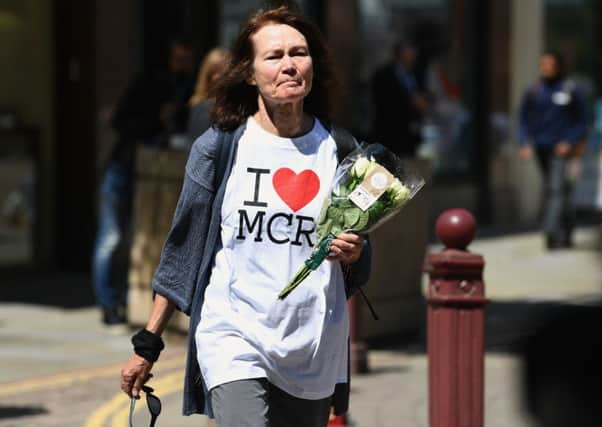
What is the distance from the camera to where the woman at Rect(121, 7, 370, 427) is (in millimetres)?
4297

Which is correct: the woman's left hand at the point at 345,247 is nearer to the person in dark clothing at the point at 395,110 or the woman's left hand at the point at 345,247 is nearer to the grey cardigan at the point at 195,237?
the grey cardigan at the point at 195,237

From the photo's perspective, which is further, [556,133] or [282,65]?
[556,133]

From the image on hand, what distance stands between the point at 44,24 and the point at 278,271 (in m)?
8.61

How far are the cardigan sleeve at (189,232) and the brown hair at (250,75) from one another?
5.1 inches

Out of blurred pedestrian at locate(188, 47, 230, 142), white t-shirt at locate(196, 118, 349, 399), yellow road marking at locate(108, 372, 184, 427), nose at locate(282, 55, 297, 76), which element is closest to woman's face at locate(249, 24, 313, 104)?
nose at locate(282, 55, 297, 76)

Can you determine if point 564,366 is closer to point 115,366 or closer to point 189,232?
point 189,232

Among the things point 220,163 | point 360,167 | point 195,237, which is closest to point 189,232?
point 195,237

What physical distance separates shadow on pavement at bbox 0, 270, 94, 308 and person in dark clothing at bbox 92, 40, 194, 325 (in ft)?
3.50

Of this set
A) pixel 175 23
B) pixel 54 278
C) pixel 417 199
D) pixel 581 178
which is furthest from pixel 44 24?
pixel 581 178

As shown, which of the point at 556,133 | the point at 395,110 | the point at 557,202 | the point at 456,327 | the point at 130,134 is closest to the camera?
the point at 456,327

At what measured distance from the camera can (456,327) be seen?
19.1 ft

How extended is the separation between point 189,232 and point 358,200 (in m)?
0.54

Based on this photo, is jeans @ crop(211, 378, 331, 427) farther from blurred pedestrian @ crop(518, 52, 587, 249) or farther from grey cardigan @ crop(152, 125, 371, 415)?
blurred pedestrian @ crop(518, 52, 587, 249)

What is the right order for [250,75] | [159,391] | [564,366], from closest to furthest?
[564,366] → [250,75] → [159,391]
